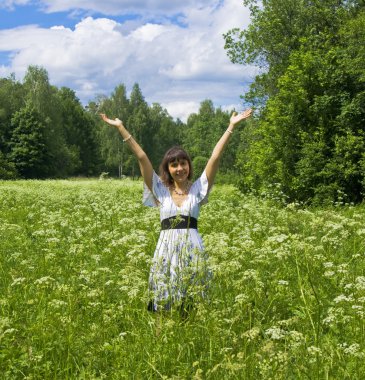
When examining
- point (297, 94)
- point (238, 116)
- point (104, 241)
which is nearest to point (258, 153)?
point (297, 94)

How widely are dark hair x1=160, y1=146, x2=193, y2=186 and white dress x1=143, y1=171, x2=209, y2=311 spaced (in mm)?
141

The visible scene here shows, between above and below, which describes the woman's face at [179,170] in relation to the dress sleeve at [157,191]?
above

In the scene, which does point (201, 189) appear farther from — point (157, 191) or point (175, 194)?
point (157, 191)

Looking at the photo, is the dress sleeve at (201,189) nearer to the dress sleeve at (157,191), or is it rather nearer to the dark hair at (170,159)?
the dark hair at (170,159)

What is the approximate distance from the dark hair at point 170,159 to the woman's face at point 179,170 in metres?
0.03

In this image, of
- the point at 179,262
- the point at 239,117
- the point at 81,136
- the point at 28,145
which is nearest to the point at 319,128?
the point at 239,117

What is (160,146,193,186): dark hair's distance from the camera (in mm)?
5426

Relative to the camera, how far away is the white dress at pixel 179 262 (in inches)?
160

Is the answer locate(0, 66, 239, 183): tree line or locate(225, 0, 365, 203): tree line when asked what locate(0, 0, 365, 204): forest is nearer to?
locate(225, 0, 365, 203): tree line

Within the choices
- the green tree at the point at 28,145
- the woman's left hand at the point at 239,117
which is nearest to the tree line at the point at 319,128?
the woman's left hand at the point at 239,117

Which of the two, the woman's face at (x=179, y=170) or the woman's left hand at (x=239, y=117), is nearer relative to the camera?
the woman's face at (x=179, y=170)

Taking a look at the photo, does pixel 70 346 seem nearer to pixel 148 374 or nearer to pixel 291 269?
pixel 148 374

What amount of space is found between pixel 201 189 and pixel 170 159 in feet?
1.40

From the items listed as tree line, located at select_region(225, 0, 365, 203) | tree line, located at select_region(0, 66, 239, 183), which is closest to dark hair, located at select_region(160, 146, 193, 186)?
tree line, located at select_region(225, 0, 365, 203)
